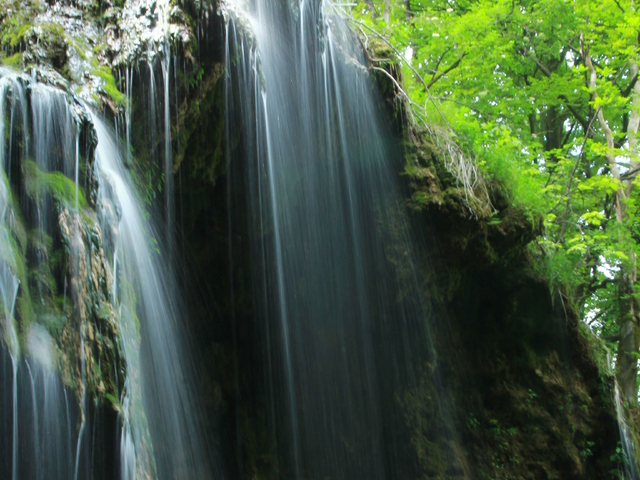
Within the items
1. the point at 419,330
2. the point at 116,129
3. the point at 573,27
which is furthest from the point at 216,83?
the point at 573,27

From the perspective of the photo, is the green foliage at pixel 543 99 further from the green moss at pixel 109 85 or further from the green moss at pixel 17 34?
the green moss at pixel 17 34

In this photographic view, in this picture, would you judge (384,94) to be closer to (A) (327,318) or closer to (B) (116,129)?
(A) (327,318)

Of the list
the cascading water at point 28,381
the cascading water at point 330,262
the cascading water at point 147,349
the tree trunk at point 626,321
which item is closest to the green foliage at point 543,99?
the tree trunk at point 626,321

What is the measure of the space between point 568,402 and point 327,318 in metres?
3.55

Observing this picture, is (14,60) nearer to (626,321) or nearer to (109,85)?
(109,85)

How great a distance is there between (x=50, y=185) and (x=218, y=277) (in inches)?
123

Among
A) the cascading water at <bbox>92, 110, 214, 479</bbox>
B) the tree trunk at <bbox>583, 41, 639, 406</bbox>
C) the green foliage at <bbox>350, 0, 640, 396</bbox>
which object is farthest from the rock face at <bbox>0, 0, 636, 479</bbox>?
the tree trunk at <bbox>583, 41, 639, 406</bbox>

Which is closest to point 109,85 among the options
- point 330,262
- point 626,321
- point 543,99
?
point 330,262

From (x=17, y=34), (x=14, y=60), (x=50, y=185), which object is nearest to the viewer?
(x=50, y=185)

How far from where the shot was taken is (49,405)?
276 centimetres

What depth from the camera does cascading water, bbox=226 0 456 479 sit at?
6004mm

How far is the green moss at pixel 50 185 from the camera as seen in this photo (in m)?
3.19

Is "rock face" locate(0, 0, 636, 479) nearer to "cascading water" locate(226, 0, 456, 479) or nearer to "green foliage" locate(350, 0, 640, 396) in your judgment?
"cascading water" locate(226, 0, 456, 479)

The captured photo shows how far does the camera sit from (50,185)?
325cm
